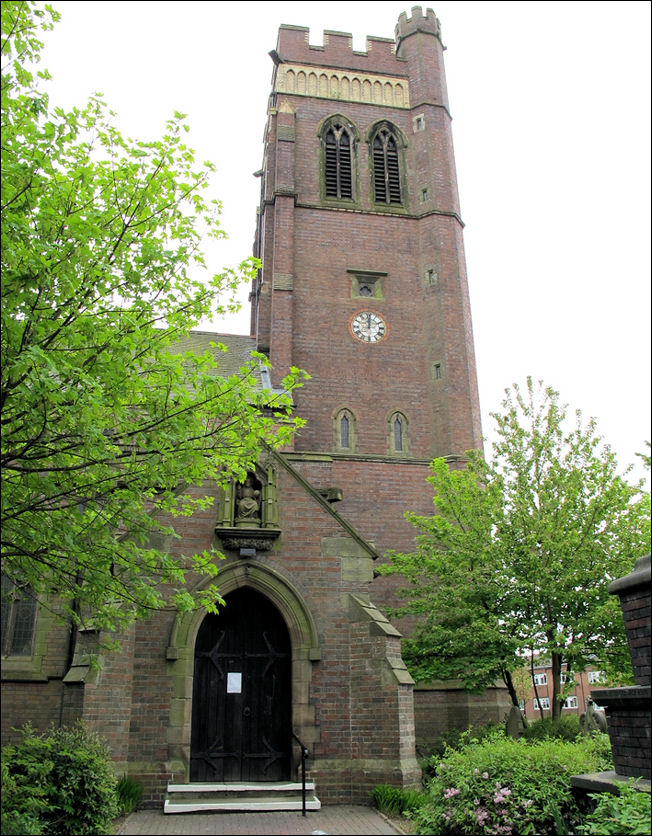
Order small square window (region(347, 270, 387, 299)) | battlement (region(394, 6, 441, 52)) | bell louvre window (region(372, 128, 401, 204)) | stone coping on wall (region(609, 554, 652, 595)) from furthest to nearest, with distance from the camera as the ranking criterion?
battlement (region(394, 6, 441, 52)) < bell louvre window (region(372, 128, 401, 204)) < small square window (region(347, 270, 387, 299)) < stone coping on wall (region(609, 554, 652, 595))

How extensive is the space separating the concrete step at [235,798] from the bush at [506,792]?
2056 millimetres

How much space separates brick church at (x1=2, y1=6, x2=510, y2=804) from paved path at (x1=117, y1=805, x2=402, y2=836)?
767 mm

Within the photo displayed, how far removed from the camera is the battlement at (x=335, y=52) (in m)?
31.6

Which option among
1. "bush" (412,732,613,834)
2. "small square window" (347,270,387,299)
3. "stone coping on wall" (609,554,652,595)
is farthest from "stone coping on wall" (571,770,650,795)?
"small square window" (347,270,387,299)

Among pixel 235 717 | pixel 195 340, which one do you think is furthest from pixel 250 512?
pixel 195 340

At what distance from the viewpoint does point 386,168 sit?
3006cm

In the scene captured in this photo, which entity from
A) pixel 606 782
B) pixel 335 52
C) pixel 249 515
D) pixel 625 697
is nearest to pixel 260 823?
pixel 606 782

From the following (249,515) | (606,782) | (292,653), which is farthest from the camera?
(249,515)

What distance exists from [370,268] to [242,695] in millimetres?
18410

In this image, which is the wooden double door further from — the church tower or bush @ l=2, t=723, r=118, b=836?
the church tower

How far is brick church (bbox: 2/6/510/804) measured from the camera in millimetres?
11977

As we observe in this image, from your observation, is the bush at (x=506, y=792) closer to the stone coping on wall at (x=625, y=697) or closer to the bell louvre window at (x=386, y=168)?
the stone coping on wall at (x=625, y=697)

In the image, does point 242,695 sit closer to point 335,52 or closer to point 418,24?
point 335,52

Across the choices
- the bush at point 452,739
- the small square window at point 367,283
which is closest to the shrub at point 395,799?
the bush at point 452,739
